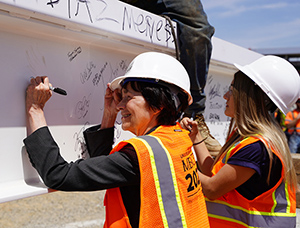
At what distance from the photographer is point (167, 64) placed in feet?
5.33

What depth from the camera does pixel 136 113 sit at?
1.58 meters

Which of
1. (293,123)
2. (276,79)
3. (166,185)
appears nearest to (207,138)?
(276,79)

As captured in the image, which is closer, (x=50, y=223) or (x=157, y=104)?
(x=157, y=104)

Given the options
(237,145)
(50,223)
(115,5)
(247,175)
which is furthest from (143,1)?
(50,223)

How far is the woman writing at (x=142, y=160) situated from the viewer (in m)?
1.36

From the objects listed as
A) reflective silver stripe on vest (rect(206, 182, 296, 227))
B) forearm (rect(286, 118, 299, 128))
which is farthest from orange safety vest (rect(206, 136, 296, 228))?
forearm (rect(286, 118, 299, 128))

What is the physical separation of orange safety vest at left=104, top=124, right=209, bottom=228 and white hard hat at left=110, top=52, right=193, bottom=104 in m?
0.25

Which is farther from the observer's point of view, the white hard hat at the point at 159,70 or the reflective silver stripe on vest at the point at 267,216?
the reflective silver stripe on vest at the point at 267,216

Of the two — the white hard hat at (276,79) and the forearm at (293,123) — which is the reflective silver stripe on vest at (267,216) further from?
the forearm at (293,123)

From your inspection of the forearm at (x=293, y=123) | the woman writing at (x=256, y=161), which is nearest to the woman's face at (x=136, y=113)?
the woman writing at (x=256, y=161)

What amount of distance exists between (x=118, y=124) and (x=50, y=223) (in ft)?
7.33

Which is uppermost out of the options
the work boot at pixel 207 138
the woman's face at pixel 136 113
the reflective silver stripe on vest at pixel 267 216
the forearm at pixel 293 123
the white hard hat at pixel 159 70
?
the white hard hat at pixel 159 70

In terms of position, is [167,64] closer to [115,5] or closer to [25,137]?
[115,5]

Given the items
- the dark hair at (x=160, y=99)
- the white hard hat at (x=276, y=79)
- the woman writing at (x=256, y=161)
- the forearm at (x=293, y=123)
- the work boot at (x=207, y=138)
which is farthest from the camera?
the forearm at (x=293, y=123)
